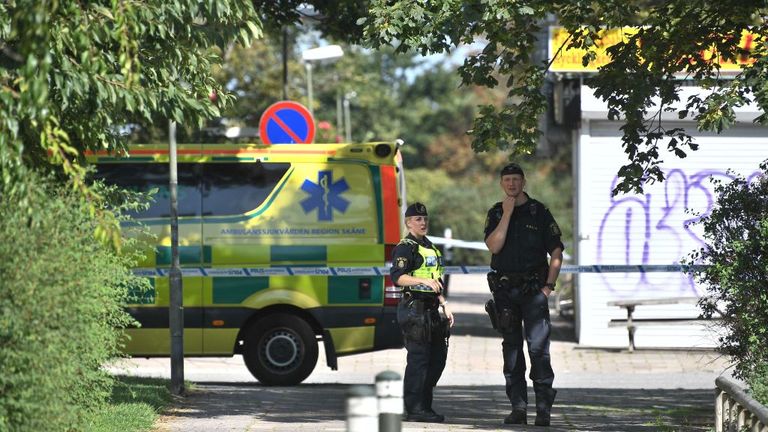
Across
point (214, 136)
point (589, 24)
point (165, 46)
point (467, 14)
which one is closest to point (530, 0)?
point (467, 14)

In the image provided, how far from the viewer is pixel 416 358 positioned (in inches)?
382

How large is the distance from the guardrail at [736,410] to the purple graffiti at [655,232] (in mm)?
8847

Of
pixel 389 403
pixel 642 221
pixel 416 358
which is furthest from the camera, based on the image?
pixel 642 221

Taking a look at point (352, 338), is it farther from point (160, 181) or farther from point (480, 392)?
point (160, 181)

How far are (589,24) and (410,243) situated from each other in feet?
8.09

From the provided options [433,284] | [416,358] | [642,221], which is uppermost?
[642,221]

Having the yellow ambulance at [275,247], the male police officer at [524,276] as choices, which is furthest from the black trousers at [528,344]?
the yellow ambulance at [275,247]

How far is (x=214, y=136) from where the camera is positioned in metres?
16.0

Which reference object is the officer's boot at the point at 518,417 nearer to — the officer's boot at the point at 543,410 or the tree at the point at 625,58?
the officer's boot at the point at 543,410

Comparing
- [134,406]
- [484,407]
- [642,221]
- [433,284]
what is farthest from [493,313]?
[642,221]

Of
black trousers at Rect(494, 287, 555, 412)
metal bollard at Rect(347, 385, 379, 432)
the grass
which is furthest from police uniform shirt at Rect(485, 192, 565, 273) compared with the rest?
metal bollard at Rect(347, 385, 379, 432)

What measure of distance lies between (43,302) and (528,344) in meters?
4.14

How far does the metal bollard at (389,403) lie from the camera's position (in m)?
5.50

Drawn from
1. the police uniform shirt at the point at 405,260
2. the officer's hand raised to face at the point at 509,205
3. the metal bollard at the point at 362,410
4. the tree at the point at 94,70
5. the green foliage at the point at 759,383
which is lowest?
the green foliage at the point at 759,383
